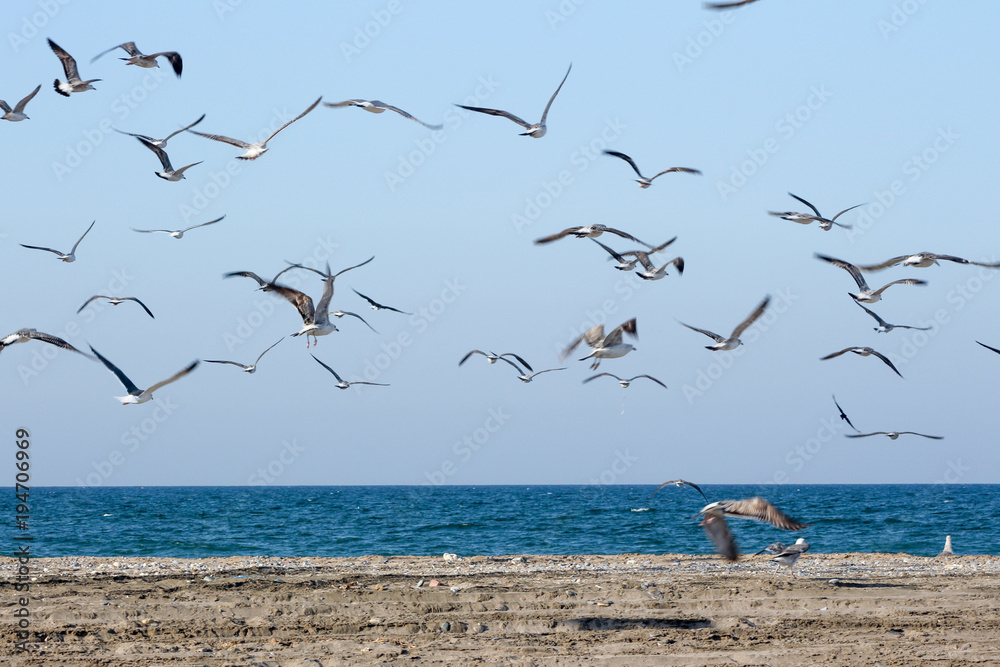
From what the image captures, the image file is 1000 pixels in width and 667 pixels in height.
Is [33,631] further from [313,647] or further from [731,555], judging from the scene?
[731,555]

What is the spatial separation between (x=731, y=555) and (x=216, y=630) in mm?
5710

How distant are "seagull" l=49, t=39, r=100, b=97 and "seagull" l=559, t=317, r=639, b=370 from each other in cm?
872

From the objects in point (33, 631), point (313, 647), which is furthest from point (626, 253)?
point (33, 631)

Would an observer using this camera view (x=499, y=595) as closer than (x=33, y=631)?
No

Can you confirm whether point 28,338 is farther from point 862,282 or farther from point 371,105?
point 862,282

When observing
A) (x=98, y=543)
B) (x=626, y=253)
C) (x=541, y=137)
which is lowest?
(x=98, y=543)

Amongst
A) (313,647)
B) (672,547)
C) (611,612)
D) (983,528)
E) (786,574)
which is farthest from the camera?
(983,528)

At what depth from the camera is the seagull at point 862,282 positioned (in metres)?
18.7

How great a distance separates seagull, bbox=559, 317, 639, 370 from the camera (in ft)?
55.3

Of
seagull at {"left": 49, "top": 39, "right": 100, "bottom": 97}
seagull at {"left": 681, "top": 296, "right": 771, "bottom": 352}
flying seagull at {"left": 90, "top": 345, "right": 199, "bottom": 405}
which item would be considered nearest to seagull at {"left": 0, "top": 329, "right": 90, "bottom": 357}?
flying seagull at {"left": 90, "top": 345, "right": 199, "bottom": 405}

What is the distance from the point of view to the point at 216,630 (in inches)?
479

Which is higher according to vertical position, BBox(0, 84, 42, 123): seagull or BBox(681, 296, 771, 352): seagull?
BBox(0, 84, 42, 123): seagull

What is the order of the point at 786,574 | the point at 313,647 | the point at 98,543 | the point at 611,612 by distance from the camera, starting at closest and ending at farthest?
the point at 313,647 < the point at 611,612 < the point at 786,574 < the point at 98,543

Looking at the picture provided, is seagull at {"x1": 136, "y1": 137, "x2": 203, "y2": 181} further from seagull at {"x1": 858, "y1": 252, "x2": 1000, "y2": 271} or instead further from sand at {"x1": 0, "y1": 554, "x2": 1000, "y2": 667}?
seagull at {"x1": 858, "y1": 252, "x2": 1000, "y2": 271}
